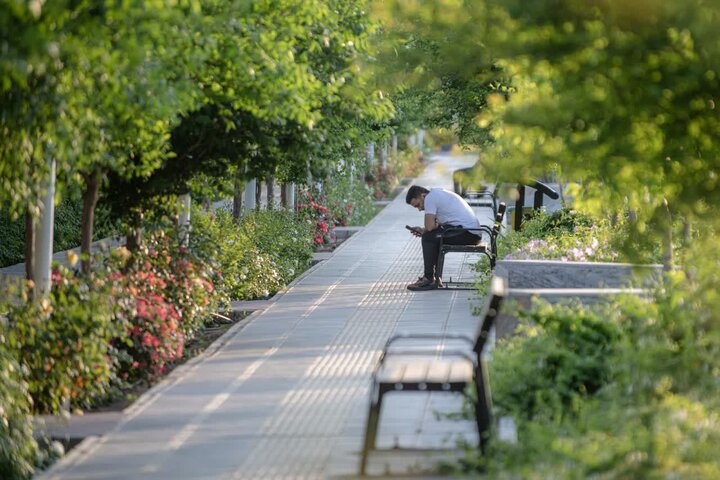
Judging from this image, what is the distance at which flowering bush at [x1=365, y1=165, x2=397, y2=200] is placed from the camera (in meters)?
41.2

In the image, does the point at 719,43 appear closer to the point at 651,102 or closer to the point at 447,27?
the point at 651,102

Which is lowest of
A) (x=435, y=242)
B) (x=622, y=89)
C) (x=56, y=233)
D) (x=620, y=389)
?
(x=620, y=389)

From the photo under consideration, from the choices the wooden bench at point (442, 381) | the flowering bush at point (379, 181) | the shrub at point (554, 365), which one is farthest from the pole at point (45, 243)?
the flowering bush at point (379, 181)

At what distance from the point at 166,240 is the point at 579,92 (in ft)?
22.8

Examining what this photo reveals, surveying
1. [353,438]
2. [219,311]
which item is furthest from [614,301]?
[219,311]

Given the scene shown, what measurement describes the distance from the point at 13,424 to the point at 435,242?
9.44 meters

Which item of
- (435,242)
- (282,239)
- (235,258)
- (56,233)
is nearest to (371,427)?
(235,258)

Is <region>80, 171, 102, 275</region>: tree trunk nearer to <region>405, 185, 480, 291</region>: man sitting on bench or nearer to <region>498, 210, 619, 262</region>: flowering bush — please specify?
<region>498, 210, 619, 262</region>: flowering bush

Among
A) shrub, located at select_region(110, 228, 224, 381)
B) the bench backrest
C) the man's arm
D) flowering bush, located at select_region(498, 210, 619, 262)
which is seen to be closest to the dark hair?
the man's arm

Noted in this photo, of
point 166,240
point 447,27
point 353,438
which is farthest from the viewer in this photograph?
point 166,240

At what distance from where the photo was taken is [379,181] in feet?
140

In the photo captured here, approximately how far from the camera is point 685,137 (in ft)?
22.8

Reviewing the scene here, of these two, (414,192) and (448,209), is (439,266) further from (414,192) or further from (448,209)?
(414,192)

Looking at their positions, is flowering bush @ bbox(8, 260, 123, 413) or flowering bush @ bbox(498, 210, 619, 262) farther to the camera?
flowering bush @ bbox(498, 210, 619, 262)
